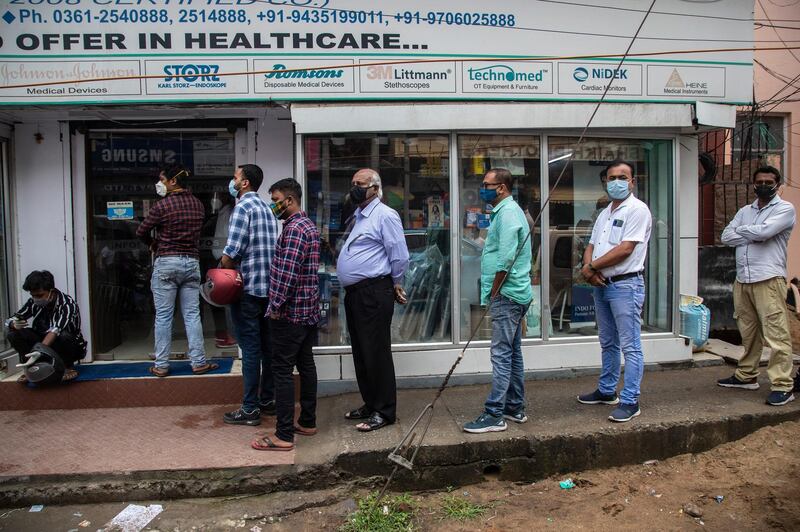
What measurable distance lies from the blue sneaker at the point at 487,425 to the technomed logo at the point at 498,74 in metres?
2.99

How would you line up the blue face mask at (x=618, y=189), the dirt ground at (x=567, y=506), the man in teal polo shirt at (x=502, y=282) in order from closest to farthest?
the dirt ground at (x=567, y=506) < the man in teal polo shirt at (x=502, y=282) < the blue face mask at (x=618, y=189)

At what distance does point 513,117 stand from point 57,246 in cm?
440

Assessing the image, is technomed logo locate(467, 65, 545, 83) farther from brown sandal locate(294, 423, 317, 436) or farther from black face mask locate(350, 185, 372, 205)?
brown sandal locate(294, 423, 317, 436)

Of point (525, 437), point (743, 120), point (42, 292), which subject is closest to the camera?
point (525, 437)

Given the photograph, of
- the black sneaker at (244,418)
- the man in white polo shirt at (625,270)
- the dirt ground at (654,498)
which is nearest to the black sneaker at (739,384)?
the dirt ground at (654,498)

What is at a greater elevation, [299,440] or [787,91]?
[787,91]

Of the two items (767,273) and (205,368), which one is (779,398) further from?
(205,368)

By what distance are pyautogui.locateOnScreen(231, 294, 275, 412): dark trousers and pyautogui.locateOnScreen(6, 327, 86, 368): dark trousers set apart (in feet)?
5.18

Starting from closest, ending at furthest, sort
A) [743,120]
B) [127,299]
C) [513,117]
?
[513,117]
[127,299]
[743,120]

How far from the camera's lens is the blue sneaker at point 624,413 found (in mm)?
4375

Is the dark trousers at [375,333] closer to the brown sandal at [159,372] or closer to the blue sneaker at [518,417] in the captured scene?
the blue sneaker at [518,417]

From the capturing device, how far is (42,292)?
502 centimetres

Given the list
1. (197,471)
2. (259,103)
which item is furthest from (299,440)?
(259,103)

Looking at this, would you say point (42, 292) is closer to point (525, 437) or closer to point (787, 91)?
point (525, 437)
